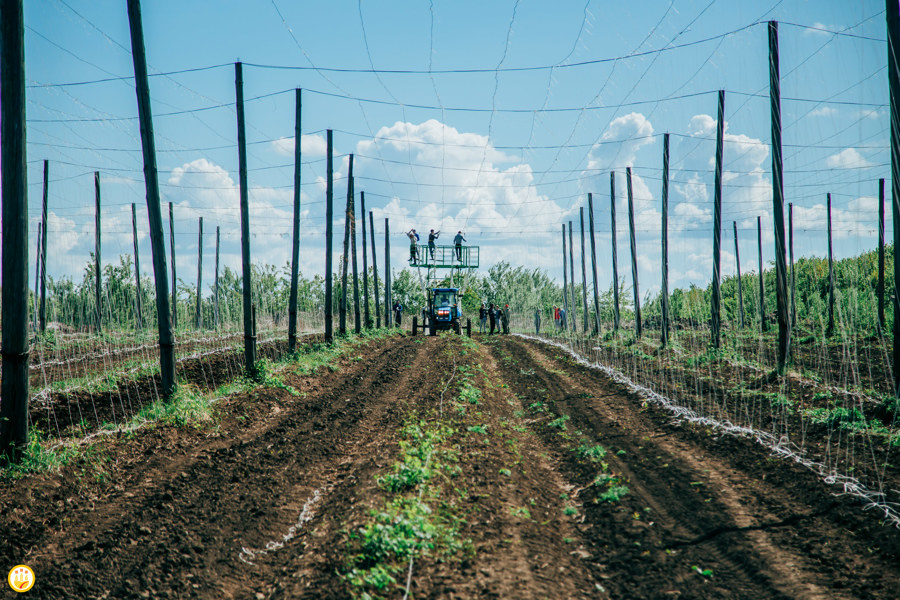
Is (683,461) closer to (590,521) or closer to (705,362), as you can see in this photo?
(590,521)

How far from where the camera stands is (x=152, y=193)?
1126cm

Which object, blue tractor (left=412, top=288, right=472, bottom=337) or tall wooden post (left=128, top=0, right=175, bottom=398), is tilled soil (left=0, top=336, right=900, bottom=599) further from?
blue tractor (left=412, top=288, right=472, bottom=337)

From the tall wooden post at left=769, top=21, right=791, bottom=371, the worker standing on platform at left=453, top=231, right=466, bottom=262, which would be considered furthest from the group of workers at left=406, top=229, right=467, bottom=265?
the tall wooden post at left=769, top=21, right=791, bottom=371

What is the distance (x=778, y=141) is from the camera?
14812 mm

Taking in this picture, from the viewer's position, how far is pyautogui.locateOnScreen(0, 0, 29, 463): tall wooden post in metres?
7.77

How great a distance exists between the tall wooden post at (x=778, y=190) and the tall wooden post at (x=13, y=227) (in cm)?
1636

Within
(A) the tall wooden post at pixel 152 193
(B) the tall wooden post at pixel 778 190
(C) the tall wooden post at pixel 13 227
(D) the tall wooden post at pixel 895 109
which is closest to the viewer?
(C) the tall wooden post at pixel 13 227

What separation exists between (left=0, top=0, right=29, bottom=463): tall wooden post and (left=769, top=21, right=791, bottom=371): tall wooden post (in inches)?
644

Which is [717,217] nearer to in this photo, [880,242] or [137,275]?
[880,242]

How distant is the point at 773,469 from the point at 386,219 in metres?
38.8

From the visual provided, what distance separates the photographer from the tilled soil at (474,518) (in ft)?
15.9

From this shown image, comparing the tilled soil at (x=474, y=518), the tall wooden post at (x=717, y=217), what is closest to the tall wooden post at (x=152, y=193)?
the tilled soil at (x=474, y=518)

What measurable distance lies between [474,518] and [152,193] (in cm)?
947

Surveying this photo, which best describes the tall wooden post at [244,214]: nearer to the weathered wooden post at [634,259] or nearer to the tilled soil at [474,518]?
the tilled soil at [474,518]
